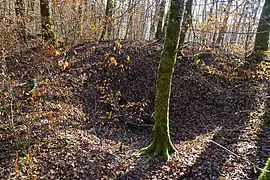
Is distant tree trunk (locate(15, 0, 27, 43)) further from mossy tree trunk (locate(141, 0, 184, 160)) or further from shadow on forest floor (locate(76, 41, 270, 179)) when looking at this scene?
mossy tree trunk (locate(141, 0, 184, 160))

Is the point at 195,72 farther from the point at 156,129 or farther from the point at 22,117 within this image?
the point at 22,117

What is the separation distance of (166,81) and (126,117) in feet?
10.9

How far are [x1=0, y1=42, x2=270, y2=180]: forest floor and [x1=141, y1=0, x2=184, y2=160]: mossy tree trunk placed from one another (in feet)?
1.20

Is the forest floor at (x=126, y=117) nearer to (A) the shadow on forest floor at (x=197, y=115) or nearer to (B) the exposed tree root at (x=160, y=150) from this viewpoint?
(A) the shadow on forest floor at (x=197, y=115)

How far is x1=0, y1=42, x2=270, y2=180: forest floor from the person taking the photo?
5.77 meters

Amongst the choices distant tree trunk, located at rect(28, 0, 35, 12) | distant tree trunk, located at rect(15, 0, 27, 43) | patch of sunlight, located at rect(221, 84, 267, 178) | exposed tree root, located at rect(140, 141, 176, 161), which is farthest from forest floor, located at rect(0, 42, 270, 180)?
distant tree trunk, located at rect(28, 0, 35, 12)

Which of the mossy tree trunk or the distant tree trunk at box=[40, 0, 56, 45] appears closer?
the mossy tree trunk

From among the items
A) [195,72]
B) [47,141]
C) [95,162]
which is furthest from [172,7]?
[195,72]

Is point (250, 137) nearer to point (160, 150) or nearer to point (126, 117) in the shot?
point (160, 150)

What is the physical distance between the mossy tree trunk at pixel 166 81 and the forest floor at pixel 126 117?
364mm

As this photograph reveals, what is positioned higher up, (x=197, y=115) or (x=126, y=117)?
(x=197, y=115)

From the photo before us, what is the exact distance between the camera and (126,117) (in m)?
8.99

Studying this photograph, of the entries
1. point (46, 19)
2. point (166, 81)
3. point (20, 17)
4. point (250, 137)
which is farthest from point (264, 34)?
point (20, 17)

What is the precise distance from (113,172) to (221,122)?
4685 mm
